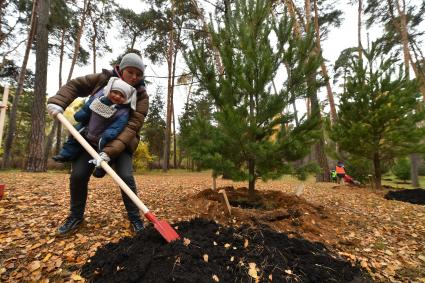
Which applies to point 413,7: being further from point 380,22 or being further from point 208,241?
point 208,241

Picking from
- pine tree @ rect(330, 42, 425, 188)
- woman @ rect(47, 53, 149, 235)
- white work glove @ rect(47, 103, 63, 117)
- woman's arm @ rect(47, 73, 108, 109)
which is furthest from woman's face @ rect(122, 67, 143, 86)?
pine tree @ rect(330, 42, 425, 188)

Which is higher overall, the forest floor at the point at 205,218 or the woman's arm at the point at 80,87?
the woman's arm at the point at 80,87

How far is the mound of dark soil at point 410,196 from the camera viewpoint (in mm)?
5758

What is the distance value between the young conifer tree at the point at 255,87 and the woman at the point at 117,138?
1083 mm

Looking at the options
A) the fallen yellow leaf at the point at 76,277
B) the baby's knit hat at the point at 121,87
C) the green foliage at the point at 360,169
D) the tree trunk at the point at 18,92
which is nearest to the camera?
the fallen yellow leaf at the point at 76,277

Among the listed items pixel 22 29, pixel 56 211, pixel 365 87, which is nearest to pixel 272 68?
pixel 56 211

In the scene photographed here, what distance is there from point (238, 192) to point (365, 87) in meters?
4.97

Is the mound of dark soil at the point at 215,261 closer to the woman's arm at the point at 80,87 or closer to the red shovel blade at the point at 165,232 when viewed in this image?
the red shovel blade at the point at 165,232

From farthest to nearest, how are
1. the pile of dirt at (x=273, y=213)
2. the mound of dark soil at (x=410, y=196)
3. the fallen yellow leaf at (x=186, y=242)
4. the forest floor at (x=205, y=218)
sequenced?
the mound of dark soil at (x=410, y=196)
the pile of dirt at (x=273, y=213)
the forest floor at (x=205, y=218)
the fallen yellow leaf at (x=186, y=242)

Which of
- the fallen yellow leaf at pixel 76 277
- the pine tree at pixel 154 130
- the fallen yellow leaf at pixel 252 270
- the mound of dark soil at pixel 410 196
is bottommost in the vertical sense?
the fallen yellow leaf at pixel 76 277

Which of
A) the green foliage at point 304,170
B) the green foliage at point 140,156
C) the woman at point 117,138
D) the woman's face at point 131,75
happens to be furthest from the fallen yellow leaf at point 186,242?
the green foliage at point 140,156

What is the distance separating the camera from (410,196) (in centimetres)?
597

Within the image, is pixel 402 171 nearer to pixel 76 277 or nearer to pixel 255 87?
pixel 255 87

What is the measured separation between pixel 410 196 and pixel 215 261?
6141mm
